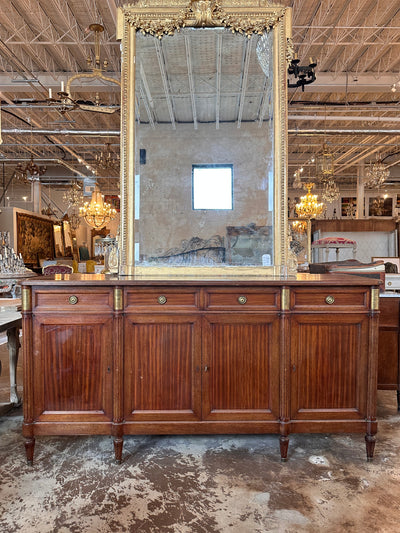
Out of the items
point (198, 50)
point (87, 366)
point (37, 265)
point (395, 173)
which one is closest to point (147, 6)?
point (198, 50)

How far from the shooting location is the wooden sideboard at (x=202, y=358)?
2234mm

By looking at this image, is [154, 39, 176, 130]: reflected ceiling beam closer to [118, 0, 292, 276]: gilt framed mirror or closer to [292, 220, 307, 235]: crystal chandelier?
[118, 0, 292, 276]: gilt framed mirror

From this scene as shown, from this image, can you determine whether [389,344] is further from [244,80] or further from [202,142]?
[244,80]

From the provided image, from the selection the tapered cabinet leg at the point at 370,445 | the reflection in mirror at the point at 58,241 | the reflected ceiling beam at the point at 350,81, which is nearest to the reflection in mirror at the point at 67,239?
the reflection in mirror at the point at 58,241

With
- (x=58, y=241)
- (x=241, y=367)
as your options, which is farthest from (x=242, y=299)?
(x=58, y=241)

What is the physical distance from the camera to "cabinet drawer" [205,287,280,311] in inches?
88.7

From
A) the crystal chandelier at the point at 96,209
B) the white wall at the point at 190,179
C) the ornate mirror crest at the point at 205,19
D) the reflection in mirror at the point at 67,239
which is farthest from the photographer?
the reflection in mirror at the point at 67,239

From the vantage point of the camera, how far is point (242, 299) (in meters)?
2.25

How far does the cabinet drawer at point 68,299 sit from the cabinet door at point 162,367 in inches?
8.6

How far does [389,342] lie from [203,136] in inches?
96.1

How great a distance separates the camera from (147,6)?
2850 mm

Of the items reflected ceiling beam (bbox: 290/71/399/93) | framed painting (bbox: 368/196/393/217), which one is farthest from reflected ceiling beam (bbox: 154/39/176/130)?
framed painting (bbox: 368/196/393/217)

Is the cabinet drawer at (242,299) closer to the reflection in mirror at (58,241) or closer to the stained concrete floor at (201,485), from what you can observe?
the stained concrete floor at (201,485)

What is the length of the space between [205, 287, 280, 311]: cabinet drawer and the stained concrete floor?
1.02 metres
